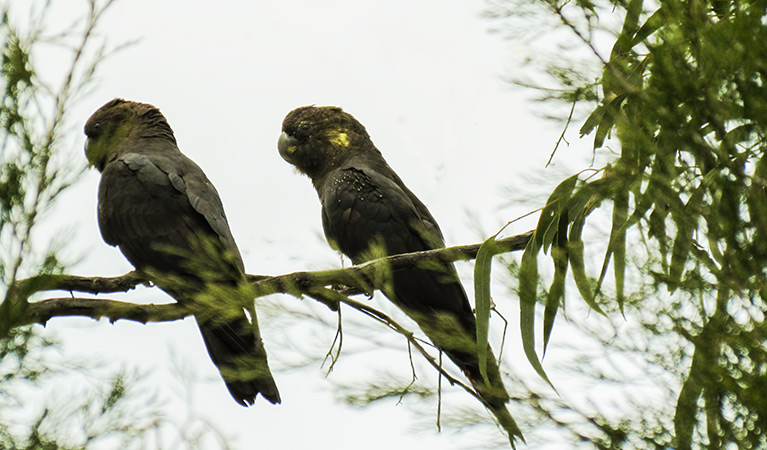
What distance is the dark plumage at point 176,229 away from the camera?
3.33 meters

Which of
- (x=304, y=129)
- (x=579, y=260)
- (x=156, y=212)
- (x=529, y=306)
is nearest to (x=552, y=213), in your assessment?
(x=579, y=260)

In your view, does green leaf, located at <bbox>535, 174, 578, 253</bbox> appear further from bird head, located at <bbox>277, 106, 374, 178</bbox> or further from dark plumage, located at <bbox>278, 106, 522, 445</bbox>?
bird head, located at <bbox>277, 106, 374, 178</bbox>

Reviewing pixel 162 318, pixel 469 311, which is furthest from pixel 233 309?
pixel 469 311

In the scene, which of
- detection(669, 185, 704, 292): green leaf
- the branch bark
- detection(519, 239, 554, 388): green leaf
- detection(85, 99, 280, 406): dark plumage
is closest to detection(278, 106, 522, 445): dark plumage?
detection(85, 99, 280, 406): dark plumage

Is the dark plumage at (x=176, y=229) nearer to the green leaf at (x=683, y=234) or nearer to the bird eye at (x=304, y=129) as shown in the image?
the bird eye at (x=304, y=129)

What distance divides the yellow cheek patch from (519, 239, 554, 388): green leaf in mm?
2560

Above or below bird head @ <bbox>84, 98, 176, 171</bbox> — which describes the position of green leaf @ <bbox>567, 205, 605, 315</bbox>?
below

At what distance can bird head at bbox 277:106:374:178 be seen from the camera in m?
4.69

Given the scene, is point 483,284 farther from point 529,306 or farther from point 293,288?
point 293,288

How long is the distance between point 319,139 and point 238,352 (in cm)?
157

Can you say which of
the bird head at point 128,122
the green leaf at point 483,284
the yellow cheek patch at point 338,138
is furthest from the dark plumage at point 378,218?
the green leaf at point 483,284

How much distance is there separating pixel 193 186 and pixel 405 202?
0.93 metres

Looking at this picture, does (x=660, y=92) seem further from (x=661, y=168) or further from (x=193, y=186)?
(x=193, y=186)

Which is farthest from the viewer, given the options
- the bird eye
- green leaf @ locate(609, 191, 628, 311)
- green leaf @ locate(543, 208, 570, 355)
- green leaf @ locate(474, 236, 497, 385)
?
the bird eye
